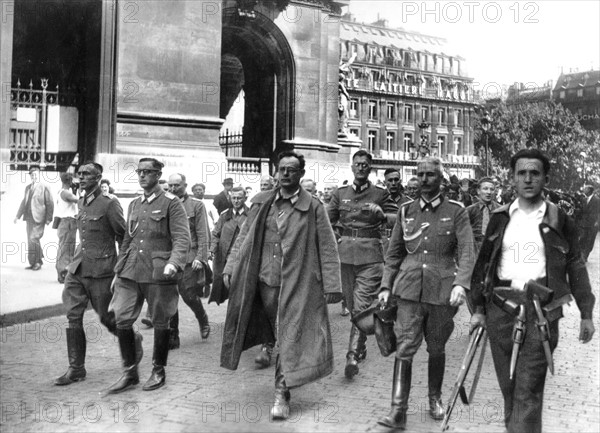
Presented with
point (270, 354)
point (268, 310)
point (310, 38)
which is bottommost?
point (270, 354)

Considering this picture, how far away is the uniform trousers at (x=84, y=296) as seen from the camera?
736 centimetres

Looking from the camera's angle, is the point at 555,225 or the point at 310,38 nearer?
the point at 555,225

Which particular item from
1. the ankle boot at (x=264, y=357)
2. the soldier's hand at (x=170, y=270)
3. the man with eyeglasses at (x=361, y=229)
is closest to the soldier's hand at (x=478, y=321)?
the man with eyeglasses at (x=361, y=229)

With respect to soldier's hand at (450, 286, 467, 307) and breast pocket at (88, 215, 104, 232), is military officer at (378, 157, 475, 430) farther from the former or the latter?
breast pocket at (88, 215, 104, 232)

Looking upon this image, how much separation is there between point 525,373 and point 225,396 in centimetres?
301

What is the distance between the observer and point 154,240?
23.7 feet

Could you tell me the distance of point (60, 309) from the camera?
11250 millimetres

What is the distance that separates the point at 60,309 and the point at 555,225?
8439 mm

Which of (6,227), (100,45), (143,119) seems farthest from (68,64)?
(6,227)

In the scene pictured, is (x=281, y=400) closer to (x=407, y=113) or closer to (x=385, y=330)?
(x=385, y=330)

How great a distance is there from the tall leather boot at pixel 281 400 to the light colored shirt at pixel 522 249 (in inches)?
86.8

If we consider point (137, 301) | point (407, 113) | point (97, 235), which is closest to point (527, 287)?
point (137, 301)

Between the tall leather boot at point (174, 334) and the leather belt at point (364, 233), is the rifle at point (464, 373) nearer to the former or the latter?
the leather belt at point (364, 233)

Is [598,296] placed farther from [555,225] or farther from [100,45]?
[100,45]
